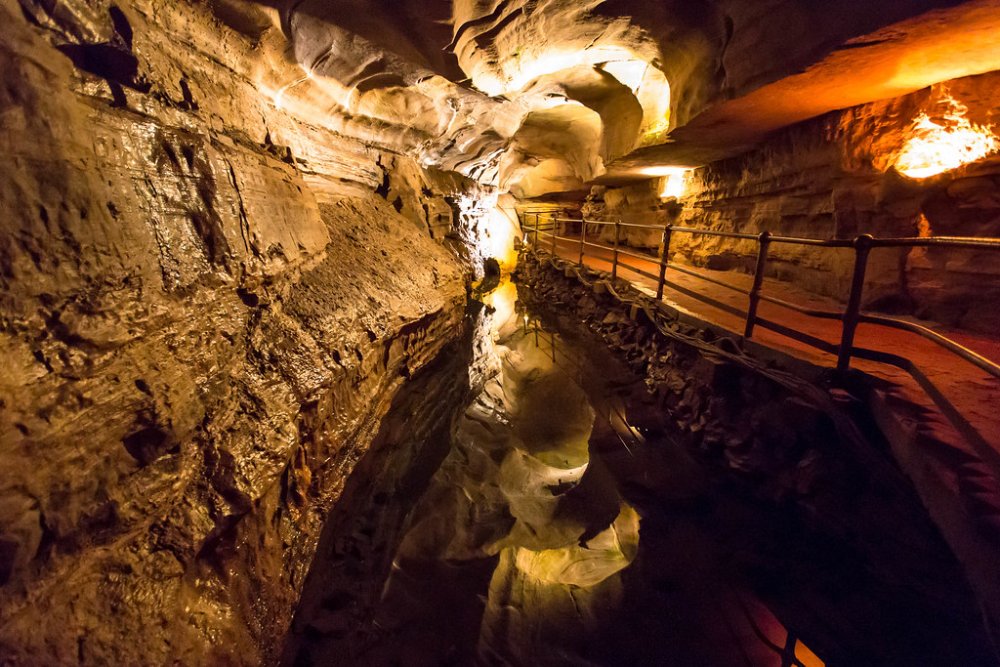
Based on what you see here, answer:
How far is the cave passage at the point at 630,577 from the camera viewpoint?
2.40 meters

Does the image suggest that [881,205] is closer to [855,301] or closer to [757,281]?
[757,281]

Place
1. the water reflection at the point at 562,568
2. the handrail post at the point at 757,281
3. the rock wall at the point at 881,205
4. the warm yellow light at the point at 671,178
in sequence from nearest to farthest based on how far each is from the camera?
the water reflection at the point at 562,568
the handrail post at the point at 757,281
the rock wall at the point at 881,205
the warm yellow light at the point at 671,178

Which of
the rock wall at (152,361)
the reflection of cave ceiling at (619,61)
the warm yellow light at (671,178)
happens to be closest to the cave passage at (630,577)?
the rock wall at (152,361)

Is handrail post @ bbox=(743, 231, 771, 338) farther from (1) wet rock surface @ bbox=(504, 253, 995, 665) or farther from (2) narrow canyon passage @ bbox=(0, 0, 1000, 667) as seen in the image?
(1) wet rock surface @ bbox=(504, 253, 995, 665)

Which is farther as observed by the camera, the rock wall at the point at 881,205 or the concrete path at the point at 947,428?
the rock wall at the point at 881,205

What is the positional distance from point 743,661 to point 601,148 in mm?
9240

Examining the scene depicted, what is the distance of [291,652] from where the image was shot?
2496 mm

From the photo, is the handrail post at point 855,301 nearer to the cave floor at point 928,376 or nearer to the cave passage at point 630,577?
the cave floor at point 928,376

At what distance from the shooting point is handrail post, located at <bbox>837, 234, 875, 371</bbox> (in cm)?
245

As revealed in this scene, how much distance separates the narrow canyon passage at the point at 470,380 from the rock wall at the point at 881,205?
0.03m

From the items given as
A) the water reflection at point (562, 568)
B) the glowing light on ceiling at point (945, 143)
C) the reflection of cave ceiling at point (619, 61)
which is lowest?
the water reflection at point (562, 568)

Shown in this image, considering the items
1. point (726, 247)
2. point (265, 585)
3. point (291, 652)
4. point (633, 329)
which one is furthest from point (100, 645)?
point (726, 247)

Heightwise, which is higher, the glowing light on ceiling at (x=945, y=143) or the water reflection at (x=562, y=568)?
the glowing light on ceiling at (x=945, y=143)

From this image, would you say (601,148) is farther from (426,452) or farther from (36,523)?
(36,523)
